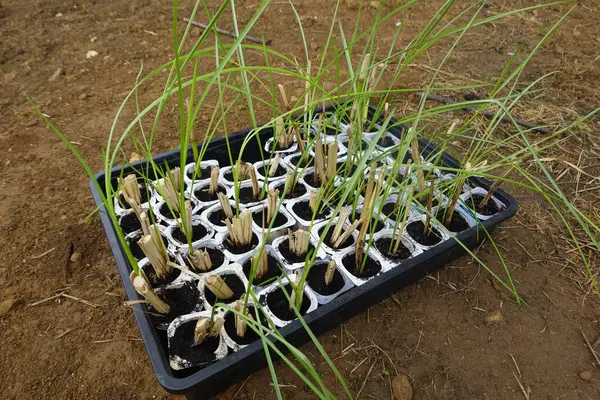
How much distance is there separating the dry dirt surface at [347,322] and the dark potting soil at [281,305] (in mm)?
105

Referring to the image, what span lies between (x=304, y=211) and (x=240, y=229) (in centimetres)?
19

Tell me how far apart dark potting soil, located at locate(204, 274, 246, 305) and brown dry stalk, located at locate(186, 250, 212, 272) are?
41 millimetres

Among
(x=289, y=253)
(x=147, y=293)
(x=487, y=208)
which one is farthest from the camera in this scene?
(x=487, y=208)

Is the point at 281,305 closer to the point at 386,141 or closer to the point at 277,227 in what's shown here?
the point at 277,227

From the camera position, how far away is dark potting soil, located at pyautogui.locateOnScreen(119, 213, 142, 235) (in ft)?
2.88

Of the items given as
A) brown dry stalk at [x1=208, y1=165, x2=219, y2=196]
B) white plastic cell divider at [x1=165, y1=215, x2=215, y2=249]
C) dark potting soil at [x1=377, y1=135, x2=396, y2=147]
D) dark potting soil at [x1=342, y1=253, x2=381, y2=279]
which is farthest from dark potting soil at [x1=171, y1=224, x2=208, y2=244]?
dark potting soil at [x1=377, y1=135, x2=396, y2=147]

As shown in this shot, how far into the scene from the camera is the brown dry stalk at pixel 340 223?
77cm

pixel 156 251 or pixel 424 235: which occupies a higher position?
pixel 156 251

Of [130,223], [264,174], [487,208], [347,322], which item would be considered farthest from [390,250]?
[130,223]

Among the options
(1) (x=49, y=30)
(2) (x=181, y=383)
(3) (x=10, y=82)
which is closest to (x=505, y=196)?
(2) (x=181, y=383)

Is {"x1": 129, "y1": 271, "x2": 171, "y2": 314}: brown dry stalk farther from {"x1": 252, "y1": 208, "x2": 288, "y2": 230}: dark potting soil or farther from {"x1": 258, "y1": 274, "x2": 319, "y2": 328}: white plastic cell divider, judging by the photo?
{"x1": 252, "y1": 208, "x2": 288, "y2": 230}: dark potting soil

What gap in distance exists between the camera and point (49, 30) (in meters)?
1.82

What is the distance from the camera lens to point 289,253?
83 cm

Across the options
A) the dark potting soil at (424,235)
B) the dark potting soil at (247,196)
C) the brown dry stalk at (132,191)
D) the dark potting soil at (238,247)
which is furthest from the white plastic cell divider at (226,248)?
the dark potting soil at (424,235)
